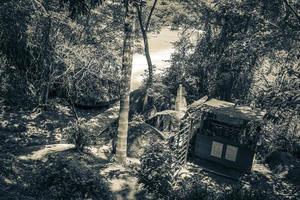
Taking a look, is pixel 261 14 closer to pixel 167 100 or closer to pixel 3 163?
pixel 167 100

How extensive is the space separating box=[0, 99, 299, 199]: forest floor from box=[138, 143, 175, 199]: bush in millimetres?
459

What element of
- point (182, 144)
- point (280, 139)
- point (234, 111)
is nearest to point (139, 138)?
point (182, 144)

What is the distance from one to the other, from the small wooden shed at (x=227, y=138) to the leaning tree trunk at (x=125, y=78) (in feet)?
10.1

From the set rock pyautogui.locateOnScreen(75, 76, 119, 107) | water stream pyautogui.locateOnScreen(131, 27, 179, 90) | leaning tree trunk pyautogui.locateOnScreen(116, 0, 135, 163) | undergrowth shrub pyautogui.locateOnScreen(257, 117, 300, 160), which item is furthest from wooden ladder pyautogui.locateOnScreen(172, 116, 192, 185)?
water stream pyautogui.locateOnScreen(131, 27, 179, 90)

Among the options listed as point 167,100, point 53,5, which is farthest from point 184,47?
point 53,5

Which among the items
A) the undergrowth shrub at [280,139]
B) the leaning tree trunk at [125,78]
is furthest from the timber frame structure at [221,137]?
the leaning tree trunk at [125,78]

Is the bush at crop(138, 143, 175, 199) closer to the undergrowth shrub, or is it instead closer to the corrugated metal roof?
the corrugated metal roof

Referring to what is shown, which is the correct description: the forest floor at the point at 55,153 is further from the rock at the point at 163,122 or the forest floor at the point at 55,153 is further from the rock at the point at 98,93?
the rock at the point at 163,122

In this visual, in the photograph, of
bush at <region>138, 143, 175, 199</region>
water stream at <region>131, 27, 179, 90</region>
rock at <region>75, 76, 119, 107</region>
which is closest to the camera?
bush at <region>138, 143, 175, 199</region>

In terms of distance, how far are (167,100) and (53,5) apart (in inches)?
302

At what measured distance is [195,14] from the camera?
2286 centimetres

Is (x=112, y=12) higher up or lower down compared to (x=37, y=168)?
higher up

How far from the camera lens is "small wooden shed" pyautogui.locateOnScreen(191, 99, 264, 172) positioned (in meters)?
12.9

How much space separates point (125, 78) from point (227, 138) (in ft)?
14.4
